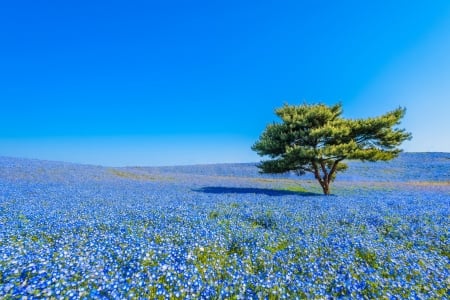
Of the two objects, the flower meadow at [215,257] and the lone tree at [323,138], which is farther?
the lone tree at [323,138]

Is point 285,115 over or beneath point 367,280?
over

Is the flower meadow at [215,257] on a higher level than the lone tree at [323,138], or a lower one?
lower

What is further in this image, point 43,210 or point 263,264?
point 43,210

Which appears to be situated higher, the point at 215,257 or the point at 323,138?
the point at 323,138

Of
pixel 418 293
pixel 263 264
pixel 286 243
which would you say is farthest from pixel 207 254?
pixel 418 293

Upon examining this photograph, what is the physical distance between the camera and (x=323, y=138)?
1545 centimetres

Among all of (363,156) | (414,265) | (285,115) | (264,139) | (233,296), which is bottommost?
(233,296)

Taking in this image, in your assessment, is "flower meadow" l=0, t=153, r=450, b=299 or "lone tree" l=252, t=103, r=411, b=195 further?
"lone tree" l=252, t=103, r=411, b=195

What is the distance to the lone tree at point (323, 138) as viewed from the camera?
14.6m

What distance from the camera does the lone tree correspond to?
14.6 metres

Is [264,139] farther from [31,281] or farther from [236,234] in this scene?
[31,281]

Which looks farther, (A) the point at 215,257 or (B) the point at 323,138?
(B) the point at 323,138

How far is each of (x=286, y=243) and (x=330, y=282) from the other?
65.3 inches

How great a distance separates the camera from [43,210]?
25.5 ft
